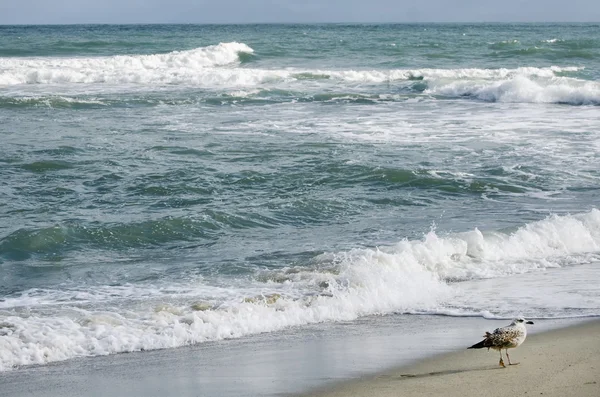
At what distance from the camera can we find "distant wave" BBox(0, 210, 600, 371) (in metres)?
6.75

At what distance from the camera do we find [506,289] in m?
8.10

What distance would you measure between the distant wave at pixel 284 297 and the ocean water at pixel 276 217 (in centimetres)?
2

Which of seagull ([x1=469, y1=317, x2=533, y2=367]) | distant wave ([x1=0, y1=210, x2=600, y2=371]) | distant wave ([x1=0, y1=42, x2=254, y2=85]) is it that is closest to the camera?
seagull ([x1=469, y1=317, x2=533, y2=367])

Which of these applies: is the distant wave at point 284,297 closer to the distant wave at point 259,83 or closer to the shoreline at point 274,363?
the shoreline at point 274,363

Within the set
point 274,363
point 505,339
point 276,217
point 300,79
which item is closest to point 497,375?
point 505,339

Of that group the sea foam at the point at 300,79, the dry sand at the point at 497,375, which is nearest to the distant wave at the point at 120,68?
the sea foam at the point at 300,79

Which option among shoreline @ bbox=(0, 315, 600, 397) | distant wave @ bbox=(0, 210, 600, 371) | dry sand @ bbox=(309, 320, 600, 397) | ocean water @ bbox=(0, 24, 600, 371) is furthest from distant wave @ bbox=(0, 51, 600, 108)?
dry sand @ bbox=(309, 320, 600, 397)

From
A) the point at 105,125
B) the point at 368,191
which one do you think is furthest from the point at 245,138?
the point at 368,191

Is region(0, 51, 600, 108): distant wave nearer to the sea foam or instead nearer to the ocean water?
the sea foam

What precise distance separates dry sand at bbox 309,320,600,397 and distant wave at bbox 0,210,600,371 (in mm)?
1090

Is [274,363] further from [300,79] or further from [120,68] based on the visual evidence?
[120,68]

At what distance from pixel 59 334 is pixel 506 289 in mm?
3939

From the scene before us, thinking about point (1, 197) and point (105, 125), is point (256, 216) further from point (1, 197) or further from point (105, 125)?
point (105, 125)

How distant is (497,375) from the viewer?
18.8 ft
